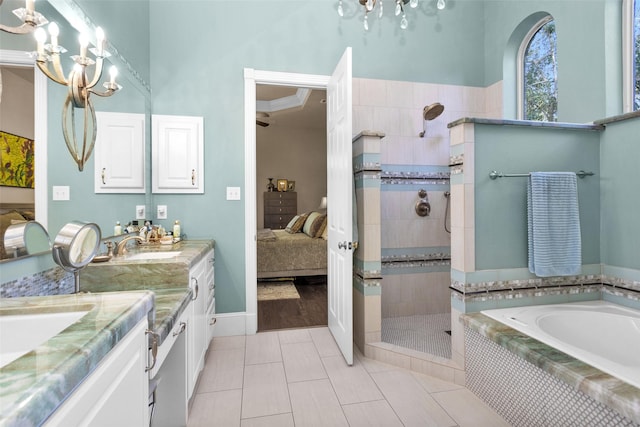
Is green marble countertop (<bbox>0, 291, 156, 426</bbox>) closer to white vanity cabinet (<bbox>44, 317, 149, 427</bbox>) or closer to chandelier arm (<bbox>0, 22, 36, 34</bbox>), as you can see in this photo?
white vanity cabinet (<bbox>44, 317, 149, 427</bbox>)

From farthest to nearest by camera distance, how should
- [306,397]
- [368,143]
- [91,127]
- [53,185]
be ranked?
[368,143], [306,397], [91,127], [53,185]

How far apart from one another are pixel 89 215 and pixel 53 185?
42 cm

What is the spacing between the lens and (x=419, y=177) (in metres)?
3.17

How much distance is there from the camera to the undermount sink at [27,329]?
79 centimetres

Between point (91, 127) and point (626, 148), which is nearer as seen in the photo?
point (91, 127)

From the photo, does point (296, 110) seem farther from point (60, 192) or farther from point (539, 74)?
A: point (60, 192)

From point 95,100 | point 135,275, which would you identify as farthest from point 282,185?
point 135,275

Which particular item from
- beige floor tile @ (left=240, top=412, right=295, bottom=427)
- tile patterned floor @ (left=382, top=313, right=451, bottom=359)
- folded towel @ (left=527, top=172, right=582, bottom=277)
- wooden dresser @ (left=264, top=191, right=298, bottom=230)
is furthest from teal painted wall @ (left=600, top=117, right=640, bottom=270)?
wooden dresser @ (left=264, top=191, right=298, bottom=230)

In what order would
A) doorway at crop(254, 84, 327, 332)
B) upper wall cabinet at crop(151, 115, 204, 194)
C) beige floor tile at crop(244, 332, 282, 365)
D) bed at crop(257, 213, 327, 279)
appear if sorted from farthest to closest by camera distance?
1. bed at crop(257, 213, 327, 279)
2. doorway at crop(254, 84, 327, 332)
3. upper wall cabinet at crop(151, 115, 204, 194)
4. beige floor tile at crop(244, 332, 282, 365)

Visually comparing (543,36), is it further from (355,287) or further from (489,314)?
(355,287)

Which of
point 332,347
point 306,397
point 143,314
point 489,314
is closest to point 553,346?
point 489,314

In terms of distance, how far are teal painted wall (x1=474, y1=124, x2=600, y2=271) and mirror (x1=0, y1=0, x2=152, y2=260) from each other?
2308 millimetres

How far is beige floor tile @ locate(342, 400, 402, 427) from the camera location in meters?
1.71

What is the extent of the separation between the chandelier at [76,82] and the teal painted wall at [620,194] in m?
3.14
